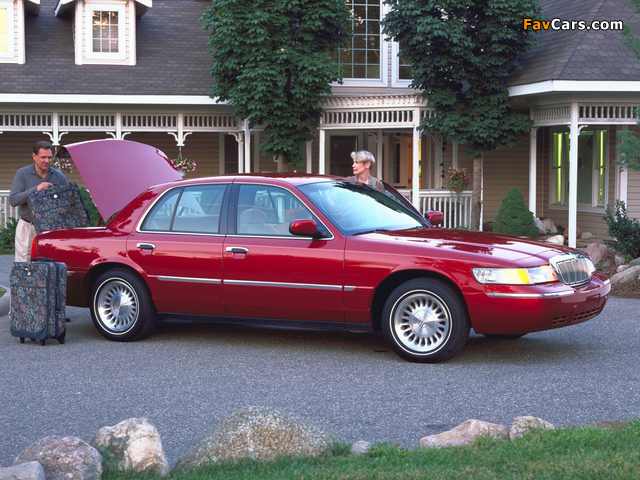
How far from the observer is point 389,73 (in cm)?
2258

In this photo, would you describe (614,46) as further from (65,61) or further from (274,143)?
(65,61)

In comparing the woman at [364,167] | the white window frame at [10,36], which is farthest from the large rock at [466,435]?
the white window frame at [10,36]

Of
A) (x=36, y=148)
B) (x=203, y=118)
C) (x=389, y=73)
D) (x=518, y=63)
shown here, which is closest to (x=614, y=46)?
(x=518, y=63)

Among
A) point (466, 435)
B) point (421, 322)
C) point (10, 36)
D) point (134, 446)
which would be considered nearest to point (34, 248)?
point (421, 322)

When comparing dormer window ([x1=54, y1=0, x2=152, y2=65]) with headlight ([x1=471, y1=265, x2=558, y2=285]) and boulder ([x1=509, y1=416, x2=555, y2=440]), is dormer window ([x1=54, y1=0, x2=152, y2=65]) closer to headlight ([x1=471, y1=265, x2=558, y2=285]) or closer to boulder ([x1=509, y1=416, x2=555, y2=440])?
headlight ([x1=471, y1=265, x2=558, y2=285])

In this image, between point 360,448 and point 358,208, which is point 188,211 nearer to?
point 358,208

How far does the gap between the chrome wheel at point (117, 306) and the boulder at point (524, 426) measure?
4.60 meters

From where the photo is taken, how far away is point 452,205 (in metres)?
20.5

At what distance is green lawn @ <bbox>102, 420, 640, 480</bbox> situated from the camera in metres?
4.15

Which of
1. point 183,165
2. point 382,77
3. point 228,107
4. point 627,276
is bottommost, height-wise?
Result: point 627,276

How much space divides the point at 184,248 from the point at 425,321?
7.96 feet

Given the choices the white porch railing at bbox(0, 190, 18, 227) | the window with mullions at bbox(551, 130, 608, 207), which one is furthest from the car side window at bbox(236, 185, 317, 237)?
the white porch railing at bbox(0, 190, 18, 227)

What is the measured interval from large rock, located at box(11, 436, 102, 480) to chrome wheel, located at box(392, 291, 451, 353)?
11.7 ft

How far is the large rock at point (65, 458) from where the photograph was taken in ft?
13.9
